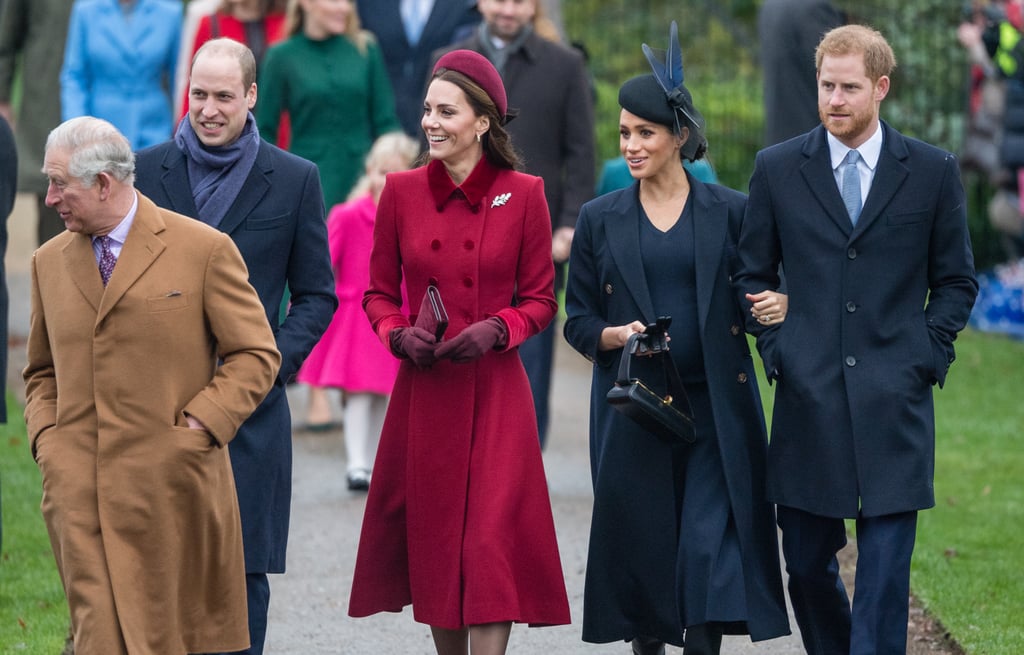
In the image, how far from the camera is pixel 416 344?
18.6ft

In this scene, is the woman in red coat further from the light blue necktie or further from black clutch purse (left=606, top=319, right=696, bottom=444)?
the light blue necktie

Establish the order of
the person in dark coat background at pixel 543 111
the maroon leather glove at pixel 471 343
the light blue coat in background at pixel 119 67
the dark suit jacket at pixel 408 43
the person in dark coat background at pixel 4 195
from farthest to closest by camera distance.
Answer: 1. the dark suit jacket at pixel 408 43
2. the light blue coat in background at pixel 119 67
3. the person in dark coat background at pixel 543 111
4. the person in dark coat background at pixel 4 195
5. the maroon leather glove at pixel 471 343

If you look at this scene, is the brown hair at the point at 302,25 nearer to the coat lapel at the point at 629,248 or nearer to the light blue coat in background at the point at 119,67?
the light blue coat in background at the point at 119,67

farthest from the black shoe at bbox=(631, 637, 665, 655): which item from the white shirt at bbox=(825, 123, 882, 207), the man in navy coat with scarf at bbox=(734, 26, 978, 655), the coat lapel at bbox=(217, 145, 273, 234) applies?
the coat lapel at bbox=(217, 145, 273, 234)

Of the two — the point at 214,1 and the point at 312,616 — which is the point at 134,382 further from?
the point at 214,1

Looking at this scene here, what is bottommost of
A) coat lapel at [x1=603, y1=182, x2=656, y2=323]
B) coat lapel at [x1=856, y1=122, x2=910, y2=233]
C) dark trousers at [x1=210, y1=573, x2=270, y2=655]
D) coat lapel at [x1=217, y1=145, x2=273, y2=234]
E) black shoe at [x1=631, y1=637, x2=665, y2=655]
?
black shoe at [x1=631, y1=637, x2=665, y2=655]

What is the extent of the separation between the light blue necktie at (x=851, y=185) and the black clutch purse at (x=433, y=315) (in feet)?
4.28

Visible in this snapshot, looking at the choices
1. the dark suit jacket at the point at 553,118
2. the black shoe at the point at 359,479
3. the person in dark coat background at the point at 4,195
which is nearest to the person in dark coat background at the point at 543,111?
the dark suit jacket at the point at 553,118

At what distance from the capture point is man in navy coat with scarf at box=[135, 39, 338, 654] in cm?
569

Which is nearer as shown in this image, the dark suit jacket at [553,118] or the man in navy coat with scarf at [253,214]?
the man in navy coat with scarf at [253,214]

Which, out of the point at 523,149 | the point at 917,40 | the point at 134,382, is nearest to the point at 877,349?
the point at 134,382

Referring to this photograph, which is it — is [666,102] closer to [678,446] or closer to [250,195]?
[678,446]

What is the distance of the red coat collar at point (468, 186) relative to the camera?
591 centimetres

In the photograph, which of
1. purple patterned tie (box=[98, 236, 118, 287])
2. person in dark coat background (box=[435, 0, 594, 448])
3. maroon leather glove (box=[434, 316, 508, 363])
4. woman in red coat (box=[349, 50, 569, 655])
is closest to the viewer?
purple patterned tie (box=[98, 236, 118, 287])
